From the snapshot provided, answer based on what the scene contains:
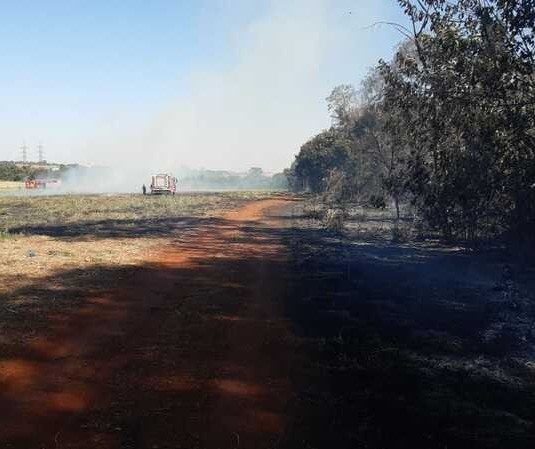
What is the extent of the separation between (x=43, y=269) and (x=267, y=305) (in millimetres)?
7124

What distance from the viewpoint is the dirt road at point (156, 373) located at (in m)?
4.85

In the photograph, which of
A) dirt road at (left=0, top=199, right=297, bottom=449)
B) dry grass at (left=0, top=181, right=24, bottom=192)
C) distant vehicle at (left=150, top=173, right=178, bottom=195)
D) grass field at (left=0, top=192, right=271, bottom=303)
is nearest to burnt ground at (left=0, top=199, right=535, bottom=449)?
dirt road at (left=0, top=199, right=297, bottom=449)

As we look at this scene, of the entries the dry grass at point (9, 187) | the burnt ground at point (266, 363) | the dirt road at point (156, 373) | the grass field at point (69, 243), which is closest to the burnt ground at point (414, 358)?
the burnt ground at point (266, 363)

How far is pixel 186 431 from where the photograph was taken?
4.87 meters

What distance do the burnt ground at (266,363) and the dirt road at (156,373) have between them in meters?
0.02

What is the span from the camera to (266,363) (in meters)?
6.77

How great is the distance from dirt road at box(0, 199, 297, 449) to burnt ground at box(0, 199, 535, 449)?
0.08 feet

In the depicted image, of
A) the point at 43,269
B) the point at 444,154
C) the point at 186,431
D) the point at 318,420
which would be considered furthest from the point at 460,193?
the point at 43,269

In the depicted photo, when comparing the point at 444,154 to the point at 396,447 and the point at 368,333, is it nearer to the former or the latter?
the point at 368,333

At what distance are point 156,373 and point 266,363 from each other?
1490mm

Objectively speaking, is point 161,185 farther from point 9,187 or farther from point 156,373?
point 156,373

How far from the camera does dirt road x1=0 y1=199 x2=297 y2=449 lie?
4848 millimetres

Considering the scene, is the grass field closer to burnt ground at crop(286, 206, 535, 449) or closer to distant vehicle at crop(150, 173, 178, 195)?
burnt ground at crop(286, 206, 535, 449)

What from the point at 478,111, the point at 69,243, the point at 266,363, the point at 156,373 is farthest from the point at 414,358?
the point at 69,243
